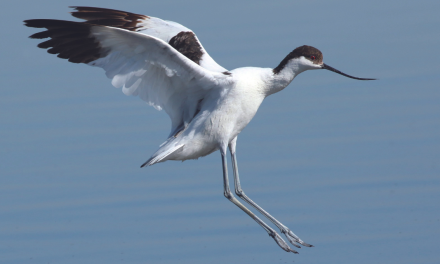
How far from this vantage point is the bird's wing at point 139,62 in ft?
22.8

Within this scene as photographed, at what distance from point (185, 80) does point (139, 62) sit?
521 mm

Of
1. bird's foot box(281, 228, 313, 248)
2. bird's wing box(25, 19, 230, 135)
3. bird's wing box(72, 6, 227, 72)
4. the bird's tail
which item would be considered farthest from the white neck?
bird's foot box(281, 228, 313, 248)

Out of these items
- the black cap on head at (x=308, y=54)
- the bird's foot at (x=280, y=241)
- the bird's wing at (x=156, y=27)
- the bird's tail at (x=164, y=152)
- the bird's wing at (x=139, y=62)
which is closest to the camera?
the bird's wing at (x=139, y=62)

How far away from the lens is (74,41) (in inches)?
278

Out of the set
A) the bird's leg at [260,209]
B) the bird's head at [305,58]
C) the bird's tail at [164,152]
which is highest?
the bird's head at [305,58]

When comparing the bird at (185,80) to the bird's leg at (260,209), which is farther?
the bird's leg at (260,209)

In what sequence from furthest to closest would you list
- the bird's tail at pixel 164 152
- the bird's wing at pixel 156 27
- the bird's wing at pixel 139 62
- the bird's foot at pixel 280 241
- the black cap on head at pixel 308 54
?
the bird's wing at pixel 156 27, the bird's foot at pixel 280 241, the bird's tail at pixel 164 152, the black cap on head at pixel 308 54, the bird's wing at pixel 139 62

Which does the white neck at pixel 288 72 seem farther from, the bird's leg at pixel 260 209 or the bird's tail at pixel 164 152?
the bird's tail at pixel 164 152

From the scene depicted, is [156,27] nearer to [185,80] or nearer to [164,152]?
[185,80]

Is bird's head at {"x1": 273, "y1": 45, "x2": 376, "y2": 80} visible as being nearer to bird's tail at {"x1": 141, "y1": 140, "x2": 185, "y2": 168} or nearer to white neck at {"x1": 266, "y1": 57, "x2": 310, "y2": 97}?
white neck at {"x1": 266, "y1": 57, "x2": 310, "y2": 97}

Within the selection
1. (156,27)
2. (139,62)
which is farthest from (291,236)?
(156,27)

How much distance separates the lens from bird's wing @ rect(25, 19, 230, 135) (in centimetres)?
694

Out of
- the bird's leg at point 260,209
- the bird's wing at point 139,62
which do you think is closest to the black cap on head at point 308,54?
the bird's wing at point 139,62

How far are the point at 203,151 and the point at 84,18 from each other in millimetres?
2294
